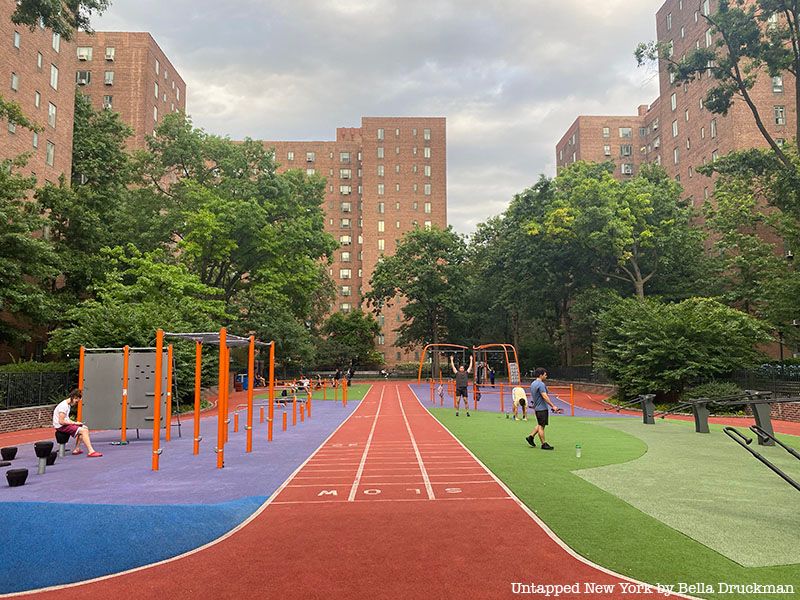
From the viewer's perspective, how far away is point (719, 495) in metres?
8.73

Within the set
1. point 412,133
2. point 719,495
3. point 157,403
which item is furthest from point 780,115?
point 157,403

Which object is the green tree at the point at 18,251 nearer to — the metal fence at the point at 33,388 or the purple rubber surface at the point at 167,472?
the metal fence at the point at 33,388

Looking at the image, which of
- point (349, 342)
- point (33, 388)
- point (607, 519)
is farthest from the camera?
point (349, 342)

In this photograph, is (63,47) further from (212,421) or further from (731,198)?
(731,198)

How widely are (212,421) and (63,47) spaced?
29316 millimetres

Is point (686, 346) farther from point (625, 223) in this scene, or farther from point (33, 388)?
point (33, 388)

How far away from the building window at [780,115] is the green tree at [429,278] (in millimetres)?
29572

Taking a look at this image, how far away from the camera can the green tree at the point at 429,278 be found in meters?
56.3

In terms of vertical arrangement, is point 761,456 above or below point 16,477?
above

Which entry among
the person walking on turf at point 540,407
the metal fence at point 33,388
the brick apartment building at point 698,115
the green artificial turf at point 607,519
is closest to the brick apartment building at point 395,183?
the brick apartment building at point 698,115

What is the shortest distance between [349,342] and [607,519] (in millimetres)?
63028

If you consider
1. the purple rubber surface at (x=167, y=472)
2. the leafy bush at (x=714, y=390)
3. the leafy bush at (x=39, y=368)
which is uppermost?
the leafy bush at (x=39, y=368)

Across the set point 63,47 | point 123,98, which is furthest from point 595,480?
point 123,98

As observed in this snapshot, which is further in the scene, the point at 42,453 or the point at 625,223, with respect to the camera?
the point at 625,223
